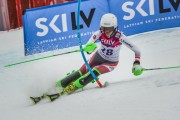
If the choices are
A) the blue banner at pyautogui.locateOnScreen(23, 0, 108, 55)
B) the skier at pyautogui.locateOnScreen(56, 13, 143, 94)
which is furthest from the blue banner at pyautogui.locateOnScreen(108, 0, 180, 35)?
the skier at pyautogui.locateOnScreen(56, 13, 143, 94)

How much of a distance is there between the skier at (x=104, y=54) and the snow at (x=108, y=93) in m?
0.19

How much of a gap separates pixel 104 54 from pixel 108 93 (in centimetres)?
122

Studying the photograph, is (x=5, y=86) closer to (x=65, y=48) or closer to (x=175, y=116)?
(x=65, y=48)

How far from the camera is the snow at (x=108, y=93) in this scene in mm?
3246

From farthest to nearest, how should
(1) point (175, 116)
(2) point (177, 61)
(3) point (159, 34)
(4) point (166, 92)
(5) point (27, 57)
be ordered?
(3) point (159, 34) → (5) point (27, 57) → (2) point (177, 61) → (4) point (166, 92) → (1) point (175, 116)

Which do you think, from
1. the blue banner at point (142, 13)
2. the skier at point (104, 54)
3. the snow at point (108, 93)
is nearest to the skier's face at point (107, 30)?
the skier at point (104, 54)

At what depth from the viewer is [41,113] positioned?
3756 mm

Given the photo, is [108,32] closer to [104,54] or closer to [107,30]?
[107,30]

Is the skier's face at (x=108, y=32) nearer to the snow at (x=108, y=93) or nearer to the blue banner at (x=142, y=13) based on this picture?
the snow at (x=108, y=93)

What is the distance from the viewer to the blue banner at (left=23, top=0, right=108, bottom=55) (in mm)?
8727

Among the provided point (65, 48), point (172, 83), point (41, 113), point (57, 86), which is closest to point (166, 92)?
point (172, 83)

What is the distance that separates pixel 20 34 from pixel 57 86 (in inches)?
326

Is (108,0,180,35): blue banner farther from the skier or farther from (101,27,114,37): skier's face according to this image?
(101,27,114,37): skier's face

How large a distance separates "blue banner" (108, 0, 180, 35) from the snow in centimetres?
117
